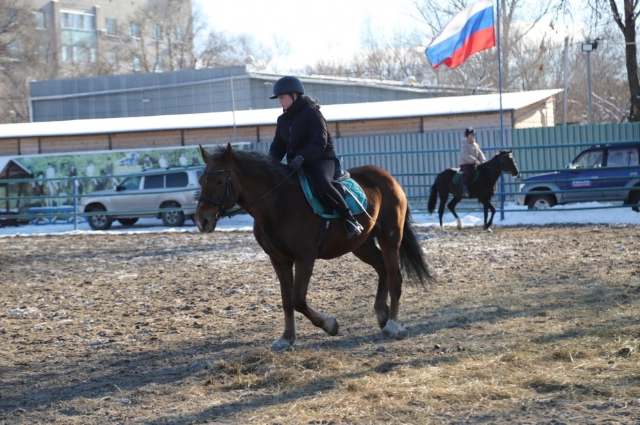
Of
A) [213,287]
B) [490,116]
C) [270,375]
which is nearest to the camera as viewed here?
[270,375]

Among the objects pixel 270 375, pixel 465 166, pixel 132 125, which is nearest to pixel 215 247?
pixel 465 166

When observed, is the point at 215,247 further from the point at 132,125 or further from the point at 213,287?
the point at 132,125

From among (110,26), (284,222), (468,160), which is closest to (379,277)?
(284,222)

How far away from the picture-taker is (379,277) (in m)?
7.14

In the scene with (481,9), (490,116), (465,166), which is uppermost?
(481,9)

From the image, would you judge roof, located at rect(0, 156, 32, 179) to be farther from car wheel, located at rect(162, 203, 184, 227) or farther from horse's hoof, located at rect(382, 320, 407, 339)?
horse's hoof, located at rect(382, 320, 407, 339)

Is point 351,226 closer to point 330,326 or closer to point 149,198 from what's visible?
point 330,326

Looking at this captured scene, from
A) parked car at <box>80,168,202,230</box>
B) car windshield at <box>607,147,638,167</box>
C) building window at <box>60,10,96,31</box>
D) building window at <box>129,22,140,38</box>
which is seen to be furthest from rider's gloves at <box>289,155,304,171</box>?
building window at <box>60,10,96,31</box>

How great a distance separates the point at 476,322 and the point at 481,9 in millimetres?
14402

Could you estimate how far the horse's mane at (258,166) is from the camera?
243 inches

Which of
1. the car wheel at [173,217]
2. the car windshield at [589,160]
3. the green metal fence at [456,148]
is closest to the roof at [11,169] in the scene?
the green metal fence at [456,148]

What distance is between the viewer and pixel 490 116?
2527 cm

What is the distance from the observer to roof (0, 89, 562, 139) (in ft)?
85.4

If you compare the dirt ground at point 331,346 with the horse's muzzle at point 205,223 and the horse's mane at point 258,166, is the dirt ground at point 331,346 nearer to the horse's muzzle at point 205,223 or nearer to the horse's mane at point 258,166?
the horse's muzzle at point 205,223
